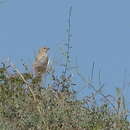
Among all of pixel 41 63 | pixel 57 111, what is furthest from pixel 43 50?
pixel 57 111

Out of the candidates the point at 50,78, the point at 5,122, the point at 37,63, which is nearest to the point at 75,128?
the point at 5,122

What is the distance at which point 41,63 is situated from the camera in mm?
9844

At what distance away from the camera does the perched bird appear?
364 inches

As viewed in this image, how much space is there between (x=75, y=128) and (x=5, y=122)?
62cm

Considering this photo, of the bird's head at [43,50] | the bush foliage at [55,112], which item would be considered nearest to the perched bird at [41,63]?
the bird's head at [43,50]

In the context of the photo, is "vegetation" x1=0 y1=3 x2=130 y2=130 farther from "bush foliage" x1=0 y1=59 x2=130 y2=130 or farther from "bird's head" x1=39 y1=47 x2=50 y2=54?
"bird's head" x1=39 y1=47 x2=50 y2=54

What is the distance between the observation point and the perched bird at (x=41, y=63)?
364 inches

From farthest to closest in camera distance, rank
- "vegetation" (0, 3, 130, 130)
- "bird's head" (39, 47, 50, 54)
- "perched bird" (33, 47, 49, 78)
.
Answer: "bird's head" (39, 47, 50, 54) → "perched bird" (33, 47, 49, 78) → "vegetation" (0, 3, 130, 130)

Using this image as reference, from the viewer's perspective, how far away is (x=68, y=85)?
760 cm

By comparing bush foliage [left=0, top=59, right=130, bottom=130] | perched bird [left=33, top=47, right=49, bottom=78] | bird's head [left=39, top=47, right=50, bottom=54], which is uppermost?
bird's head [left=39, top=47, right=50, bottom=54]

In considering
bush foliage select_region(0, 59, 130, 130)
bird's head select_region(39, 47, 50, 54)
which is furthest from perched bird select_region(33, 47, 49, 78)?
bush foliage select_region(0, 59, 130, 130)

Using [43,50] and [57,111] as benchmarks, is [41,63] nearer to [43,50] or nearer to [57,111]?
[43,50]

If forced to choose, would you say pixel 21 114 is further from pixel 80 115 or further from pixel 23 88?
pixel 23 88

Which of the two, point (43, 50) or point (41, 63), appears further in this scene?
point (43, 50)
